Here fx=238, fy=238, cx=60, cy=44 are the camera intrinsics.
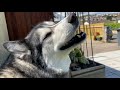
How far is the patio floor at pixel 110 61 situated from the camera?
2806mm

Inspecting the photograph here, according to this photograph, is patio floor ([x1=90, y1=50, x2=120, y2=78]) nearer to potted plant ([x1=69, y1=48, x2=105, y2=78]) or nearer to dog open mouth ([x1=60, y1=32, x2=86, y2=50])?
potted plant ([x1=69, y1=48, x2=105, y2=78])

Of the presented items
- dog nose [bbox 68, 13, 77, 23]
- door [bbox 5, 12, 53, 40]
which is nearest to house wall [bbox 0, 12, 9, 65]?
door [bbox 5, 12, 53, 40]

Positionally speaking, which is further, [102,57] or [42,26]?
[102,57]

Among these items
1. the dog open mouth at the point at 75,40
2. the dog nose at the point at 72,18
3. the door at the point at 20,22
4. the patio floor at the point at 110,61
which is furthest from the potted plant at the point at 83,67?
the dog nose at the point at 72,18

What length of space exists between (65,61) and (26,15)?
2.33ft

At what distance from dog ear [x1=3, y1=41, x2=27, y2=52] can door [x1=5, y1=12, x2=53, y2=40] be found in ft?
2.07

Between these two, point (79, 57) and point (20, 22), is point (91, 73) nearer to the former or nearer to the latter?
point (79, 57)

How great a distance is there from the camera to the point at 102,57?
3365 mm

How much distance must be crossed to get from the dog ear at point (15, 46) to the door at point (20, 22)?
24.8 inches

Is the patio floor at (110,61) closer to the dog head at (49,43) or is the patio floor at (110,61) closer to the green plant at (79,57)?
the green plant at (79,57)

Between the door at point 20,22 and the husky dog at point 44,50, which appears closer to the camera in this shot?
the husky dog at point 44,50
